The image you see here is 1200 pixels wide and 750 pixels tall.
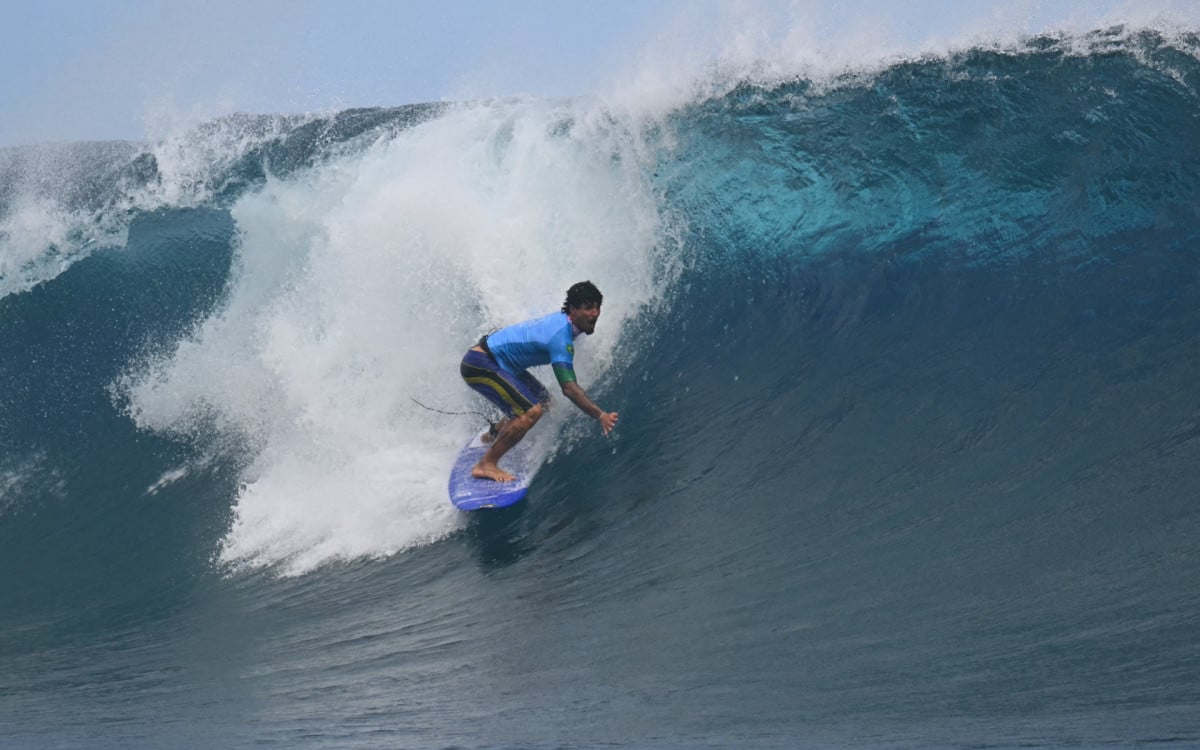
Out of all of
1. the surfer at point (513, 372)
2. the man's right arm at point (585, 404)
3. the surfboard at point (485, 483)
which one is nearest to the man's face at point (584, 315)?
the surfer at point (513, 372)

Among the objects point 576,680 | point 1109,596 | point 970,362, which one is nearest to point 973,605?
point 1109,596

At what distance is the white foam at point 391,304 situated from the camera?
699cm

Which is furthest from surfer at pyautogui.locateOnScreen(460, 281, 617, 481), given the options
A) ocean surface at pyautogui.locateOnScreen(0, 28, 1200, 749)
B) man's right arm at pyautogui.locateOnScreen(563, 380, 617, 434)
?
ocean surface at pyautogui.locateOnScreen(0, 28, 1200, 749)

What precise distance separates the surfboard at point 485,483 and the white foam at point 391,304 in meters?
0.20

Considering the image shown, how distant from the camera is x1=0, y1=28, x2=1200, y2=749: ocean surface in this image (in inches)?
162

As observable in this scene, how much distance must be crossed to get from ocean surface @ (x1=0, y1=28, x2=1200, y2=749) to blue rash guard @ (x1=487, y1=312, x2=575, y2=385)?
817 mm

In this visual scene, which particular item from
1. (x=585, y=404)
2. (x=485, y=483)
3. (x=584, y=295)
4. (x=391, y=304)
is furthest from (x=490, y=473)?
(x=391, y=304)

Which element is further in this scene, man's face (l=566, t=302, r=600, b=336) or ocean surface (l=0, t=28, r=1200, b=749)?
man's face (l=566, t=302, r=600, b=336)

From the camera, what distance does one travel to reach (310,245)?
9.55 metres

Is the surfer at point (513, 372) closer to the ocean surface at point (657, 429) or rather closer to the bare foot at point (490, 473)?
the bare foot at point (490, 473)

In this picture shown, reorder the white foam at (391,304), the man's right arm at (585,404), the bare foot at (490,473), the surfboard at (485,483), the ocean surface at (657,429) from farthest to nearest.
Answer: the white foam at (391,304) → the bare foot at (490,473) → the surfboard at (485,483) → the man's right arm at (585,404) → the ocean surface at (657,429)

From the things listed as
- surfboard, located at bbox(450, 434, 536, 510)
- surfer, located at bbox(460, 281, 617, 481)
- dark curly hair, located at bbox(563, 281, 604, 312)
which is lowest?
surfboard, located at bbox(450, 434, 536, 510)

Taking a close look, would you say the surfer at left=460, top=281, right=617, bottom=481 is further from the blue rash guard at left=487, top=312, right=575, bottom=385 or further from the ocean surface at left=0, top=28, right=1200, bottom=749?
the ocean surface at left=0, top=28, right=1200, bottom=749

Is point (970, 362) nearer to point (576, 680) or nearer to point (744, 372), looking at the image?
point (744, 372)
